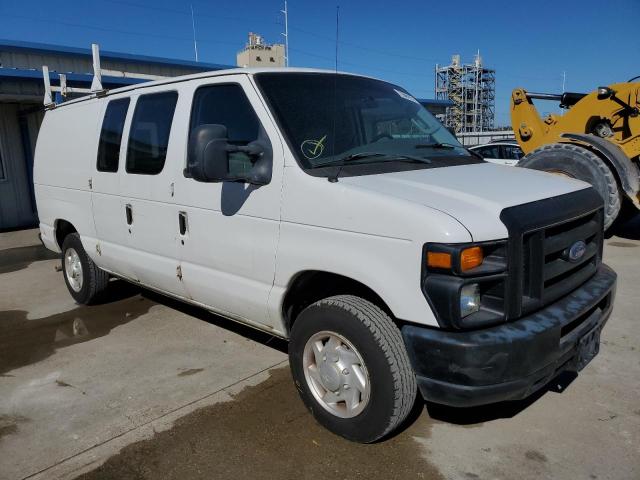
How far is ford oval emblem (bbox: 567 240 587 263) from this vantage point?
9.67 feet

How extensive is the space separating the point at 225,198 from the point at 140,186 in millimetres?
1166

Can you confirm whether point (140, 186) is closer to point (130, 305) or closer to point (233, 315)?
point (233, 315)

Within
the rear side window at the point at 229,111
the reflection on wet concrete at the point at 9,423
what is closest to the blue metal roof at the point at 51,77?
the rear side window at the point at 229,111

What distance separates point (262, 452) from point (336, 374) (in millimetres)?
633

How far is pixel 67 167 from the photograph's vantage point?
5434 millimetres

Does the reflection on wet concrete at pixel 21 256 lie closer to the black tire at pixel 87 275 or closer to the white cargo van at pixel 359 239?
the black tire at pixel 87 275

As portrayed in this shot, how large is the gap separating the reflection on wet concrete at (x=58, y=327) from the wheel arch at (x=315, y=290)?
8.32 ft

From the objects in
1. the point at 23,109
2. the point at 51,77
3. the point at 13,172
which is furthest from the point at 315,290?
the point at 23,109

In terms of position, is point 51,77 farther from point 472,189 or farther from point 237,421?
point 472,189

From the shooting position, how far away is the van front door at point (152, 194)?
158 inches

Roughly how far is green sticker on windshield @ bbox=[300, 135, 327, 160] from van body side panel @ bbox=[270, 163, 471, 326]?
6.2 inches

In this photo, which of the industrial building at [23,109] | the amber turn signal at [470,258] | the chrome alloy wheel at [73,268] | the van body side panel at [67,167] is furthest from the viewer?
the industrial building at [23,109]

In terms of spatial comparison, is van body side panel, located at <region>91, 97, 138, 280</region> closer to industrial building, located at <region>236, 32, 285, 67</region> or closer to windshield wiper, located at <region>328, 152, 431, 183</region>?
windshield wiper, located at <region>328, 152, 431, 183</region>

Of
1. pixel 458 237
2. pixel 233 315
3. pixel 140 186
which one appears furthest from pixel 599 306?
pixel 140 186
